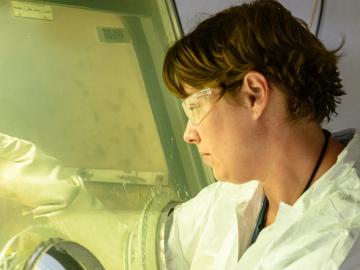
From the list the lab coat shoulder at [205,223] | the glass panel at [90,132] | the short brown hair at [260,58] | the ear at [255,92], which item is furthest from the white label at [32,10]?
the lab coat shoulder at [205,223]

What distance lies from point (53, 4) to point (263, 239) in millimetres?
596

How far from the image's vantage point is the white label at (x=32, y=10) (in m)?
0.99

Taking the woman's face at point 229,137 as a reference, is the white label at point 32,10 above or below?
above

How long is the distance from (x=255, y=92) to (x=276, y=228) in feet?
0.80

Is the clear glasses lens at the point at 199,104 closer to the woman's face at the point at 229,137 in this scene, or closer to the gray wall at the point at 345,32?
the woman's face at the point at 229,137

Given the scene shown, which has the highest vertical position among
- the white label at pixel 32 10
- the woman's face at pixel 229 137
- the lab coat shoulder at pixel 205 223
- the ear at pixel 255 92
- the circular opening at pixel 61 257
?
the white label at pixel 32 10

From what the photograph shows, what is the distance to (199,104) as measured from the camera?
1015 mm

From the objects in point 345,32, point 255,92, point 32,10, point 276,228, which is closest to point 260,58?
point 255,92

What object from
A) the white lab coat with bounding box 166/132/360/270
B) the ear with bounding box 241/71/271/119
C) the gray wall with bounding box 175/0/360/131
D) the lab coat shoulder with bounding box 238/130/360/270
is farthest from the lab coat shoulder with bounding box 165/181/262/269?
the gray wall with bounding box 175/0/360/131

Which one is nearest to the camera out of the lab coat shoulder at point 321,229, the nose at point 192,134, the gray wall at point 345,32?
the lab coat shoulder at point 321,229

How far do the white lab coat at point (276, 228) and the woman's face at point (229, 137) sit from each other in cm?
10

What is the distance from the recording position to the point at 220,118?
100cm

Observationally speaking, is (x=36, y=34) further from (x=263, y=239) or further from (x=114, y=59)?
(x=263, y=239)

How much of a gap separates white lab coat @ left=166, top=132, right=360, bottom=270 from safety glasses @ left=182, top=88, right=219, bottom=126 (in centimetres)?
22
